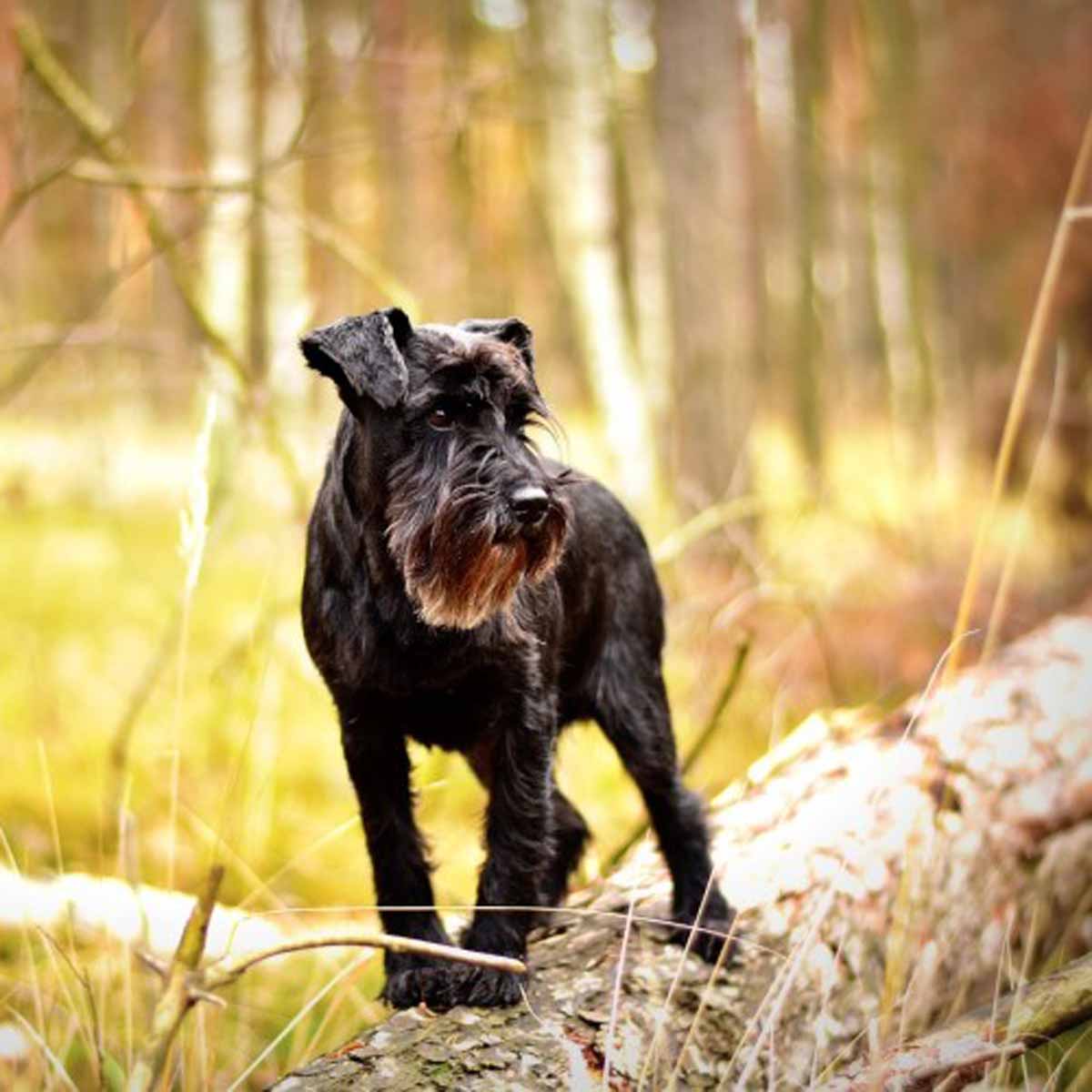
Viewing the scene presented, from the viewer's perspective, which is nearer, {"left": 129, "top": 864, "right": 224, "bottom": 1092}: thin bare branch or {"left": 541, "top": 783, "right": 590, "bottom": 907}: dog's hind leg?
{"left": 129, "top": 864, "right": 224, "bottom": 1092}: thin bare branch

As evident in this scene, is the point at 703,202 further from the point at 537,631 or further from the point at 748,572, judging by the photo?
the point at 537,631

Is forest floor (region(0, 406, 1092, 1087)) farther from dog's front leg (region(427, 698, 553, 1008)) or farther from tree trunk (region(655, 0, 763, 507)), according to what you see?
tree trunk (region(655, 0, 763, 507))

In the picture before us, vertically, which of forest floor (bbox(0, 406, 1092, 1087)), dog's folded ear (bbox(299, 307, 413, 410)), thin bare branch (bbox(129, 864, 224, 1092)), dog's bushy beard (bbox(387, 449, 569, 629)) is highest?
dog's folded ear (bbox(299, 307, 413, 410))

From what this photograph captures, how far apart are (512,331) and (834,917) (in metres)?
1.60

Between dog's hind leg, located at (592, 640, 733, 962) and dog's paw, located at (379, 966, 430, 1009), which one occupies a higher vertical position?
dog's hind leg, located at (592, 640, 733, 962)

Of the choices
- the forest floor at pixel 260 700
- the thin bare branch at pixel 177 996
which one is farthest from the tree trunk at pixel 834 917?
the thin bare branch at pixel 177 996

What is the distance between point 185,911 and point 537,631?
1.51 metres

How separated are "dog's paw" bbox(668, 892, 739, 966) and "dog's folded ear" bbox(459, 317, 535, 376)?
136 cm

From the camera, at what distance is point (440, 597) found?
2.72 m

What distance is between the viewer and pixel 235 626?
8148 millimetres

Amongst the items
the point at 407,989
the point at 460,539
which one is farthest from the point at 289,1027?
the point at 460,539

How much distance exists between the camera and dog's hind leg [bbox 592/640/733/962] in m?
3.45

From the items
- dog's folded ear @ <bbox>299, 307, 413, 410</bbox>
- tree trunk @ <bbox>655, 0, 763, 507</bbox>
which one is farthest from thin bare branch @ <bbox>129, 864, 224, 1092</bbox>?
tree trunk @ <bbox>655, 0, 763, 507</bbox>

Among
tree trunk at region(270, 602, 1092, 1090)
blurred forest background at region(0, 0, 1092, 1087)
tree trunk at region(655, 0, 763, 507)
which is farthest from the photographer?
tree trunk at region(655, 0, 763, 507)
